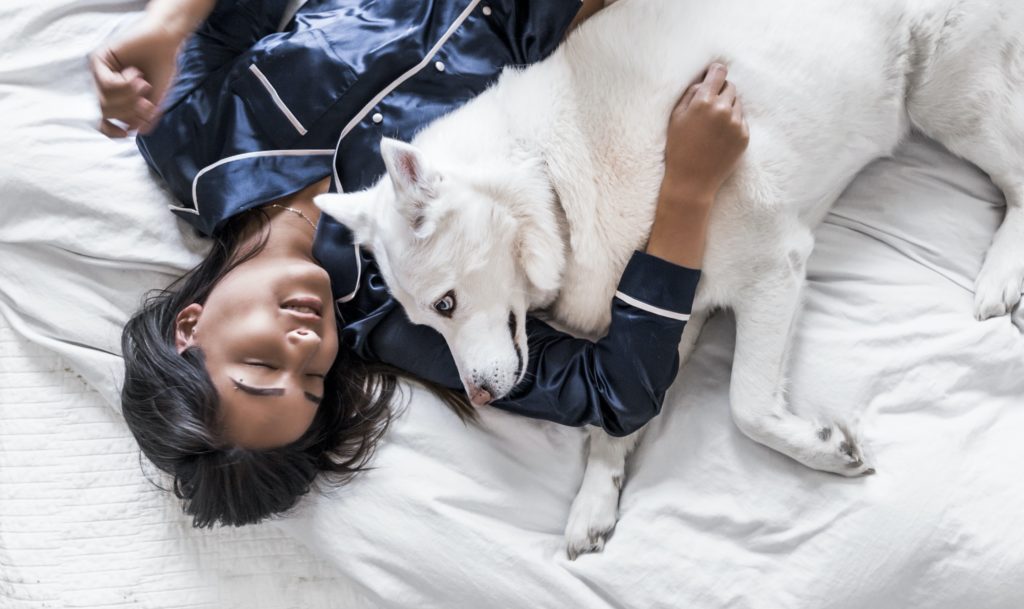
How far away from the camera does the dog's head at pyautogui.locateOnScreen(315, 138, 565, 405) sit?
1752mm

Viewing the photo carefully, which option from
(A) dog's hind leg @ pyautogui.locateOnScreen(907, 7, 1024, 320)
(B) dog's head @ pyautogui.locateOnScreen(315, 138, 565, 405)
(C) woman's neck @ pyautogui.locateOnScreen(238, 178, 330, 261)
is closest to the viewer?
(B) dog's head @ pyautogui.locateOnScreen(315, 138, 565, 405)

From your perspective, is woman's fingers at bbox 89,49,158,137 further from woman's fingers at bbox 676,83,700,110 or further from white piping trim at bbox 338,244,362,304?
woman's fingers at bbox 676,83,700,110

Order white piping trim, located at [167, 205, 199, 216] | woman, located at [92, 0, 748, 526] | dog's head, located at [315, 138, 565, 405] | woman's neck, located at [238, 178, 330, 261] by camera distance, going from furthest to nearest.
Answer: white piping trim, located at [167, 205, 199, 216]
woman's neck, located at [238, 178, 330, 261]
woman, located at [92, 0, 748, 526]
dog's head, located at [315, 138, 565, 405]

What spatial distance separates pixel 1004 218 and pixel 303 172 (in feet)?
6.01

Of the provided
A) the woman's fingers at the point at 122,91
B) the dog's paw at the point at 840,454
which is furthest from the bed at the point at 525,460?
the woman's fingers at the point at 122,91

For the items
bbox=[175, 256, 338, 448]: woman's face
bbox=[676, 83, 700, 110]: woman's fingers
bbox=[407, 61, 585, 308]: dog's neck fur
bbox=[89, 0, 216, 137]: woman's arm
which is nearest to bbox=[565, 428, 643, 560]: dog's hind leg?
bbox=[407, 61, 585, 308]: dog's neck fur

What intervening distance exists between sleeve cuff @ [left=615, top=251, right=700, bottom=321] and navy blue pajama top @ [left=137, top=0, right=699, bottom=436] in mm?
187

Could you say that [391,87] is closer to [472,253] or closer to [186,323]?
[472,253]

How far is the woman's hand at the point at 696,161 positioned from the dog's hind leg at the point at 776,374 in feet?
0.60

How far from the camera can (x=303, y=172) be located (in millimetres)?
2148

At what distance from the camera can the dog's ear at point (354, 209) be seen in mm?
1873

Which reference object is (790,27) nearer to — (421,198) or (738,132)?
(738,132)

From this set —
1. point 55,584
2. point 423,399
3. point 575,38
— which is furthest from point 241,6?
point 55,584

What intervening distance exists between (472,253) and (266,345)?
514mm
